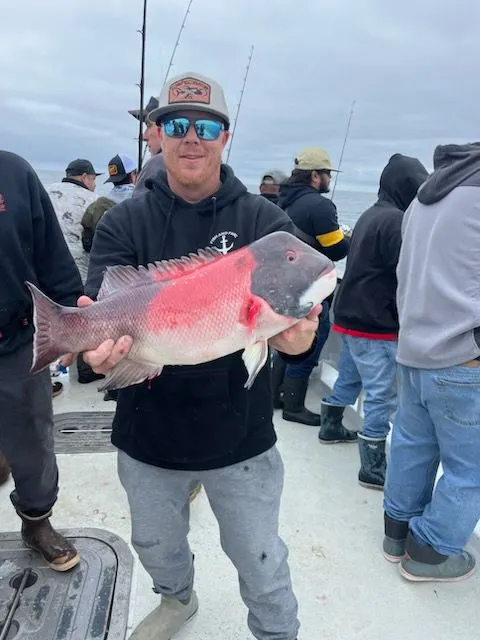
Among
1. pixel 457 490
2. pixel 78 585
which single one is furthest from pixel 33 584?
pixel 457 490

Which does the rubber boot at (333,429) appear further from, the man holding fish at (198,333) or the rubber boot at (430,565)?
the man holding fish at (198,333)

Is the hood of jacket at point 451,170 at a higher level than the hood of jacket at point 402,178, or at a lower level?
higher

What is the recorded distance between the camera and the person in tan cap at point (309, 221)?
191 inches

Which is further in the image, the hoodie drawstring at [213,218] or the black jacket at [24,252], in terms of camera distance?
the black jacket at [24,252]

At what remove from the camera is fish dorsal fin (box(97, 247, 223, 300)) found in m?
1.88

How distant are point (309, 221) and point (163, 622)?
3.43 m

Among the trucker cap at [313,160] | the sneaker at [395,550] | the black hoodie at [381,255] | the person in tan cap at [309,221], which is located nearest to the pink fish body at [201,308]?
the sneaker at [395,550]

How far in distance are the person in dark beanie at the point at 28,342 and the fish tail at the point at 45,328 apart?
3.15 ft

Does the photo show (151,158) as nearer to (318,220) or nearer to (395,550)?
(318,220)

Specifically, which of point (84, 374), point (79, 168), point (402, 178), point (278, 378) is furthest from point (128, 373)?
point (79, 168)

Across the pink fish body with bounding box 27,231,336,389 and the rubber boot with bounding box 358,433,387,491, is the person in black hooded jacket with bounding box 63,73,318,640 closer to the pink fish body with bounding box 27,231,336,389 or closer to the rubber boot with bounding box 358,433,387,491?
the pink fish body with bounding box 27,231,336,389

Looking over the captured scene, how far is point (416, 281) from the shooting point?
292 cm

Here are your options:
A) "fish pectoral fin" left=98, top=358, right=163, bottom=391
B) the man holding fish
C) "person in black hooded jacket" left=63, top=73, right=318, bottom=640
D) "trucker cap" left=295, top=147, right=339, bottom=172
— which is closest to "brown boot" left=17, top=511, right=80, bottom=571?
the man holding fish

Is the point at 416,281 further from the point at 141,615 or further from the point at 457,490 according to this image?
the point at 141,615
